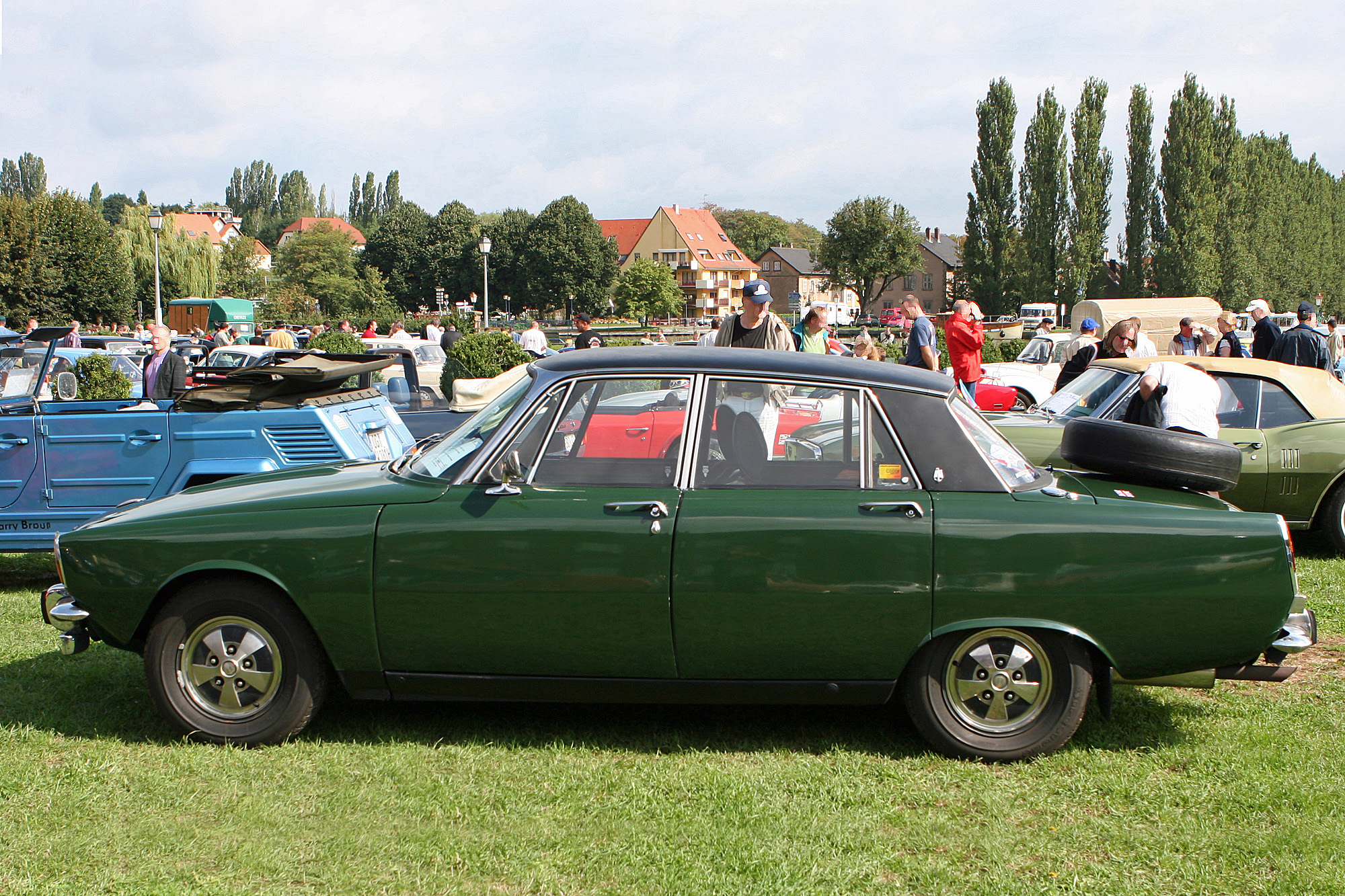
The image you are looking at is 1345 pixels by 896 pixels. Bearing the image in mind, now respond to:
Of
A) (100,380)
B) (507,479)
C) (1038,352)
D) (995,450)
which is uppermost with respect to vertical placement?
(1038,352)

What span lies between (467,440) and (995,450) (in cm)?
226

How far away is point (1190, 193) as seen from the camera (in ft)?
168

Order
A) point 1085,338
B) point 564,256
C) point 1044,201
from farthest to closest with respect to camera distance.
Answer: point 564,256 < point 1044,201 < point 1085,338

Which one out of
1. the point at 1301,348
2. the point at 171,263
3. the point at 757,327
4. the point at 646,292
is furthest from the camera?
the point at 646,292

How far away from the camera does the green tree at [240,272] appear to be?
284 feet

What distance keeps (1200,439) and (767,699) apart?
2214mm

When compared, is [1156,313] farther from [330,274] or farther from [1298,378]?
[330,274]

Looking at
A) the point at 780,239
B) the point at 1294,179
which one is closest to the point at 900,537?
the point at 1294,179

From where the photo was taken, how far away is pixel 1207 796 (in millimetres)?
4070

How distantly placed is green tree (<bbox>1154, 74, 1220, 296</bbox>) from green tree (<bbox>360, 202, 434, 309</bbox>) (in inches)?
2291

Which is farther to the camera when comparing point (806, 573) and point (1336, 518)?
point (1336, 518)

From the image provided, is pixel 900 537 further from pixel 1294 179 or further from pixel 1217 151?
pixel 1294 179

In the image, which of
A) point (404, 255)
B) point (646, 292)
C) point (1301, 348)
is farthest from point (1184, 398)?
point (404, 255)

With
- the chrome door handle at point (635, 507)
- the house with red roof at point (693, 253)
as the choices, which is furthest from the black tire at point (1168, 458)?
the house with red roof at point (693, 253)
